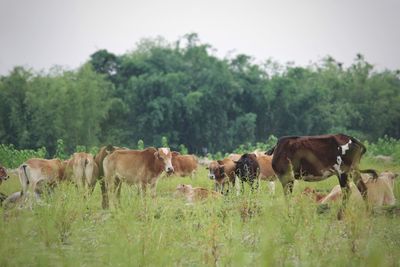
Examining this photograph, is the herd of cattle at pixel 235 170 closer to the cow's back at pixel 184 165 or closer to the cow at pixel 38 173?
the cow at pixel 38 173

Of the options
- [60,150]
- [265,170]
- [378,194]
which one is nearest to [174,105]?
[60,150]

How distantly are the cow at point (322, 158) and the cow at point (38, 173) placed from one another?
16.3 ft

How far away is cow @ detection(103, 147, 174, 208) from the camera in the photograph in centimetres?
1349

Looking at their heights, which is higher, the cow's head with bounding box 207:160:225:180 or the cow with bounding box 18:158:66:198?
the cow with bounding box 18:158:66:198

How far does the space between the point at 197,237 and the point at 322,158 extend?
410 centimetres

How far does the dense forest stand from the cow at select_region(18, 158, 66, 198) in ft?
96.4

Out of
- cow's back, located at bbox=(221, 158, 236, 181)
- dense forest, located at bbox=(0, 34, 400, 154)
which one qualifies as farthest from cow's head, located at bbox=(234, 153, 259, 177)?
dense forest, located at bbox=(0, 34, 400, 154)

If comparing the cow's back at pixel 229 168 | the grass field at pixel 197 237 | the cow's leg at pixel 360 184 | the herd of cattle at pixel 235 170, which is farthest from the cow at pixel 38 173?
the cow's leg at pixel 360 184

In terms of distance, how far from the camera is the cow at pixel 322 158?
37.8 feet

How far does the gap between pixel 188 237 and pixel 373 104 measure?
54345 millimetres

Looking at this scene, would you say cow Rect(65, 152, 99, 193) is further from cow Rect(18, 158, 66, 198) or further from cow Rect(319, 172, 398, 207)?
cow Rect(319, 172, 398, 207)

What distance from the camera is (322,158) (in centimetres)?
1167

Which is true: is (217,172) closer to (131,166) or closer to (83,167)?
(131,166)

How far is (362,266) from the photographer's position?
612cm
